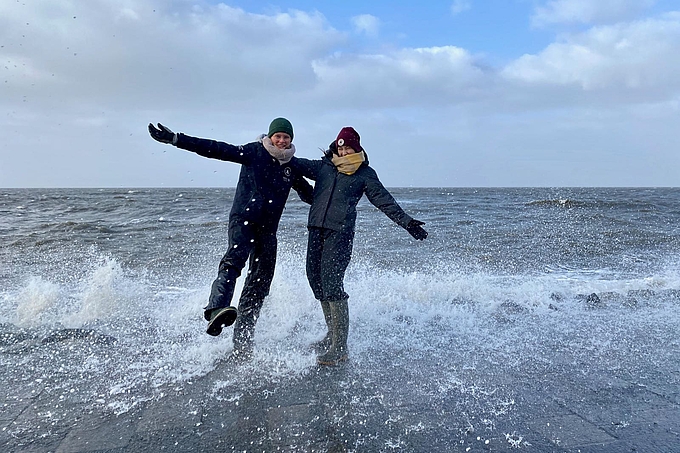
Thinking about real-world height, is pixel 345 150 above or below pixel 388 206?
above

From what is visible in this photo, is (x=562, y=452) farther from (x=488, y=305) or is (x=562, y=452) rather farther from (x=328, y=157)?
(x=488, y=305)

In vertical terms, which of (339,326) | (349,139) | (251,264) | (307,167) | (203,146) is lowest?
(339,326)

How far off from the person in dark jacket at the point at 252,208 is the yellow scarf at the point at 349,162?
0.41 m

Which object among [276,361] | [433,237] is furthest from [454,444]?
[433,237]

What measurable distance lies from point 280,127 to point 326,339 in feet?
6.16

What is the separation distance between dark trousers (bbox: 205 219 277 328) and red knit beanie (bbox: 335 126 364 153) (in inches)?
37.9

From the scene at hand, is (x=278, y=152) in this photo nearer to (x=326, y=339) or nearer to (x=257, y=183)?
(x=257, y=183)

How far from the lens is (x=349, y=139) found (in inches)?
153

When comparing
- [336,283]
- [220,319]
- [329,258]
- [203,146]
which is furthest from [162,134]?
[336,283]

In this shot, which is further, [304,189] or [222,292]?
[304,189]

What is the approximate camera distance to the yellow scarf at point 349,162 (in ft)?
12.5

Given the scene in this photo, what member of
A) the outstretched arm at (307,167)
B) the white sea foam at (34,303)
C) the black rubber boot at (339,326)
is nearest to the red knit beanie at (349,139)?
the outstretched arm at (307,167)

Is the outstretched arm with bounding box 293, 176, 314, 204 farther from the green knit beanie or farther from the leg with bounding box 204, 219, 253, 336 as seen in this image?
the leg with bounding box 204, 219, 253, 336

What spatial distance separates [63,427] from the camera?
2566 millimetres
